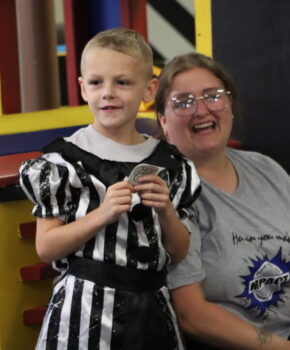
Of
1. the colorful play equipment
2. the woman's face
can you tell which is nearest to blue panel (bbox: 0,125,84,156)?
the colorful play equipment

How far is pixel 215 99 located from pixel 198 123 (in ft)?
0.21

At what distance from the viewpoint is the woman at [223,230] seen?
144 cm

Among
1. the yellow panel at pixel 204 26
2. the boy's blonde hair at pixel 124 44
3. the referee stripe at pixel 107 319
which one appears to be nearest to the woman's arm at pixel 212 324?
the referee stripe at pixel 107 319

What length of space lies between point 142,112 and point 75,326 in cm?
156

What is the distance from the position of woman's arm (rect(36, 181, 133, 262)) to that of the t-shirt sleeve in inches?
10.7

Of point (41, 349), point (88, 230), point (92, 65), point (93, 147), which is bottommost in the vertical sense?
point (41, 349)

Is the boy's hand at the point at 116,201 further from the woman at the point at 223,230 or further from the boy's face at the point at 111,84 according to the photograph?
the woman at the point at 223,230

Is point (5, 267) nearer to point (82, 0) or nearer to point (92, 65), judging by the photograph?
point (92, 65)

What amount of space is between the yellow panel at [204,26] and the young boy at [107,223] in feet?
A: 3.33

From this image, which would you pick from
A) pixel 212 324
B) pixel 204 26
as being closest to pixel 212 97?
pixel 212 324

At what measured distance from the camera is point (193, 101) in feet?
5.15

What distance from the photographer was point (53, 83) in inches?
122

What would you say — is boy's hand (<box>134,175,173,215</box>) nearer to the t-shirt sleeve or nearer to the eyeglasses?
the t-shirt sleeve

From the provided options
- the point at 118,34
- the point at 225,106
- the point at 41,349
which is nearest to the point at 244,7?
the point at 225,106
